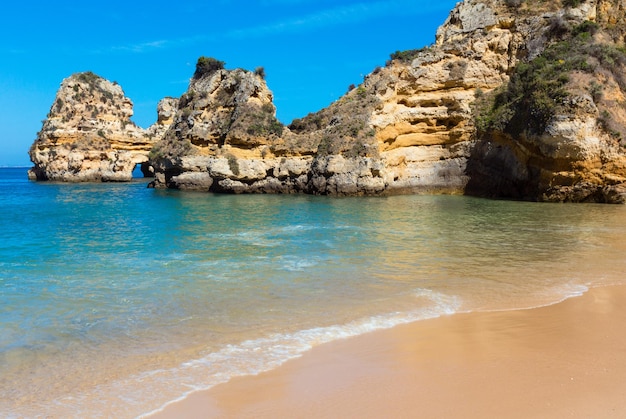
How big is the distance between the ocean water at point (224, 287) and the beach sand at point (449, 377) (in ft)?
1.49

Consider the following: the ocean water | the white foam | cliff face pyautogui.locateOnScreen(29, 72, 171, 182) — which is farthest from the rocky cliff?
the white foam

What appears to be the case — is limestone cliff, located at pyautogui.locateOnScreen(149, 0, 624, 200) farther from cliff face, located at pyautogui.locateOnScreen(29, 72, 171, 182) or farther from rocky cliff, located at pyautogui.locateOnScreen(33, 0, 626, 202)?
cliff face, located at pyautogui.locateOnScreen(29, 72, 171, 182)

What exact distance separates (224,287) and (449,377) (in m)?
5.17

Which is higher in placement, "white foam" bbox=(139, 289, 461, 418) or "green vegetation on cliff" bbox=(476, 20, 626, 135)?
"green vegetation on cliff" bbox=(476, 20, 626, 135)

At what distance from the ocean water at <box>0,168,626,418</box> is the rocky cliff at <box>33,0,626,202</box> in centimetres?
1057

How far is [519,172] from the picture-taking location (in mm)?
28766

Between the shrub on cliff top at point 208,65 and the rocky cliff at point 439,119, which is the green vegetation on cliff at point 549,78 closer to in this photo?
the rocky cliff at point 439,119

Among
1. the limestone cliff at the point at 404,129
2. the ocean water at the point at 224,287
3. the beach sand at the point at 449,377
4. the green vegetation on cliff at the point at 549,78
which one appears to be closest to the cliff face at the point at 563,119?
the green vegetation on cliff at the point at 549,78

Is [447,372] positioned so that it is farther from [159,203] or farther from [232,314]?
[159,203]

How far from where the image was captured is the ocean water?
535cm

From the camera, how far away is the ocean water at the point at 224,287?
17.6 feet

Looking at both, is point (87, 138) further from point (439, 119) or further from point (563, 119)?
point (563, 119)

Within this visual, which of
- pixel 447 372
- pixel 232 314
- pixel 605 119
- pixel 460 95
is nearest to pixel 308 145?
pixel 460 95

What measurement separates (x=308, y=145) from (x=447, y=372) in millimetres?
29486
